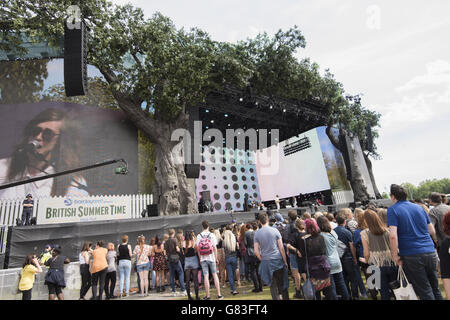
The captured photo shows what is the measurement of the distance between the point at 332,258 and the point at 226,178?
63.7 feet

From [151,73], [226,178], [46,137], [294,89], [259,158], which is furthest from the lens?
[259,158]

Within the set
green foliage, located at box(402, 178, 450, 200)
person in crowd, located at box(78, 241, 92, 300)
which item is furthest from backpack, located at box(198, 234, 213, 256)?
green foliage, located at box(402, 178, 450, 200)

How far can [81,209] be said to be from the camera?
A: 41.4 ft

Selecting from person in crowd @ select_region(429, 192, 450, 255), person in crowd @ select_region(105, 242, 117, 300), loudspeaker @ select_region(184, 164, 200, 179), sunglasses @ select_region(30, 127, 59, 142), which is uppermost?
sunglasses @ select_region(30, 127, 59, 142)

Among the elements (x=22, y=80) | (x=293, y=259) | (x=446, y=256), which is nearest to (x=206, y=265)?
(x=293, y=259)

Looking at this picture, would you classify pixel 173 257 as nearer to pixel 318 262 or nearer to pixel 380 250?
pixel 318 262

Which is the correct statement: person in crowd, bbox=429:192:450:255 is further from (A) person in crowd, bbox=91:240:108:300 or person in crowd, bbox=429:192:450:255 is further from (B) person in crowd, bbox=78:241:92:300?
(B) person in crowd, bbox=78:241:92:300

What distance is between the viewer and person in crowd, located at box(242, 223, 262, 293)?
616cm

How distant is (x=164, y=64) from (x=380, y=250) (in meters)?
12.8

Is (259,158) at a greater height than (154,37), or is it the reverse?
(154,37)
